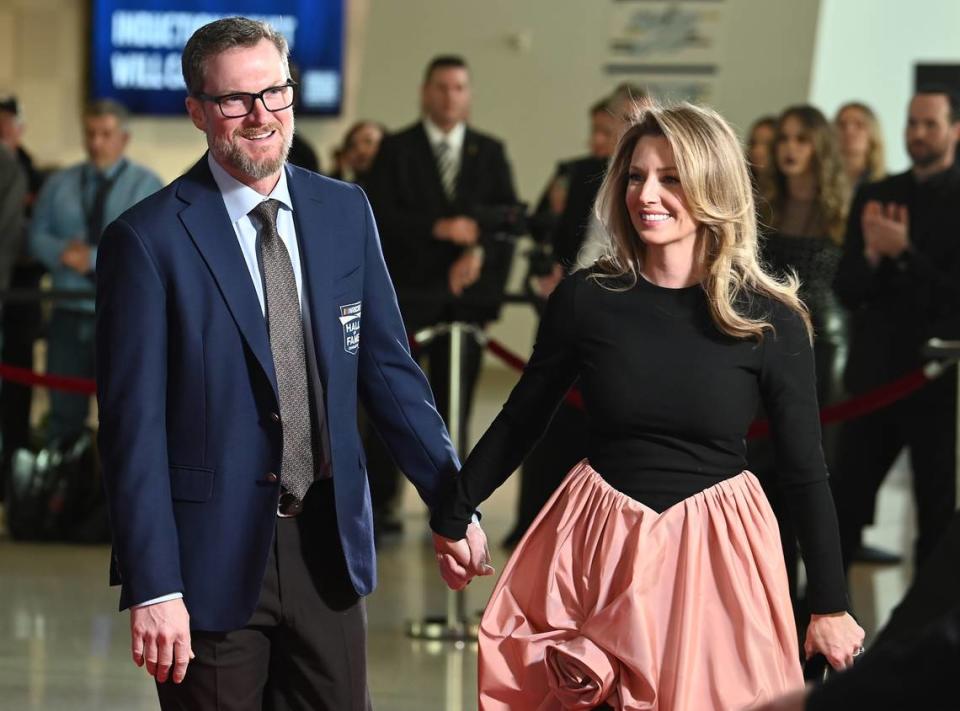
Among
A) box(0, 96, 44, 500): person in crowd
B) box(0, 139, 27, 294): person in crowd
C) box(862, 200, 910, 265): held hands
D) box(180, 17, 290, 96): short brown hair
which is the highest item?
box(180, 17, 290, 96): short brown hair

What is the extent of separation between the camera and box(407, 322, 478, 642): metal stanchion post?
18.5 feet

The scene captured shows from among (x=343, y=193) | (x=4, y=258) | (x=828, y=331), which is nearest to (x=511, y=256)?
(x=828, y=331)

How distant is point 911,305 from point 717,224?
10.7ft

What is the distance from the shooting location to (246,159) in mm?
2672

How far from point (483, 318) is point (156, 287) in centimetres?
444

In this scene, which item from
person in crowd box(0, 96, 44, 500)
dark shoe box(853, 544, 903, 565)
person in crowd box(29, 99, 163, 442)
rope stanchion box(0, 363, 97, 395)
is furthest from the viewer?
person in crowd box(0, 96, 44, 500)

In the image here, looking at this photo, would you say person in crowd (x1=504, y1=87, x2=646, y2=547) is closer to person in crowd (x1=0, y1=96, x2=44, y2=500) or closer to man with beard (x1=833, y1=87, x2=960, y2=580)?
man with beard (x1=833, y1=87, x2=960, y2=580)

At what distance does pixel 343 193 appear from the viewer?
2.86m

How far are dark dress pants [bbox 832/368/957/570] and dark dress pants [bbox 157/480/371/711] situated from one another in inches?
129

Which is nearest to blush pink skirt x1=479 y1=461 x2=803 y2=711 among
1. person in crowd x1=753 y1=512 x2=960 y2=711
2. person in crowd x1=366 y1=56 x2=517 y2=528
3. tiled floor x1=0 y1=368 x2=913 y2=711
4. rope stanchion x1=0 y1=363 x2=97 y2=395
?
person in crowd x1=753 y1=512 x2=960 y2=711

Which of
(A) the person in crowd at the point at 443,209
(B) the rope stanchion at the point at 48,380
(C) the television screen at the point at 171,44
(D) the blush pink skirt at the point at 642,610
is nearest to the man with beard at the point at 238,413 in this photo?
(D) the blush pink skirt at the point at 642,610

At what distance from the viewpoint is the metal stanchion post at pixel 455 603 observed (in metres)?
5.64

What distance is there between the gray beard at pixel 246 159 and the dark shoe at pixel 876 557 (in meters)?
4.80

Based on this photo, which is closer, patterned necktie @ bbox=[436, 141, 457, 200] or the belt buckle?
the belt buckle
